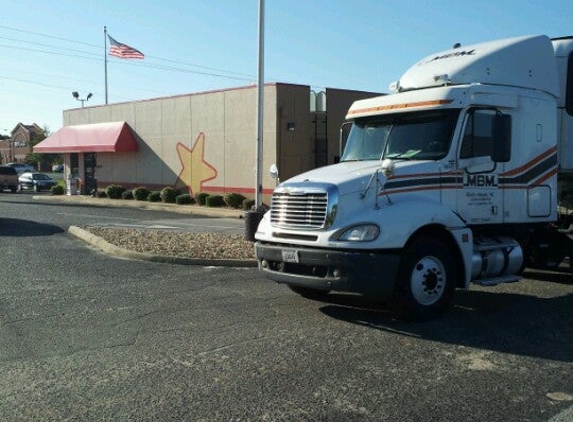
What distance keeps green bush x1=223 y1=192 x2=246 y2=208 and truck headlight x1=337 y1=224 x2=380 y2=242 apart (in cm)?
1863

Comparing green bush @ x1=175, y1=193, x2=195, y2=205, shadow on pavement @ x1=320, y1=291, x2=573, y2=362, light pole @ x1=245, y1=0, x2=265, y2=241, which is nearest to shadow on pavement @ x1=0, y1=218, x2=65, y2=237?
light pole @ x1=245, y1=0, x2=265, y2=241

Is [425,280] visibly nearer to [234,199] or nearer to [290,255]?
[290,255]

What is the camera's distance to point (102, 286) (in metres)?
9.34

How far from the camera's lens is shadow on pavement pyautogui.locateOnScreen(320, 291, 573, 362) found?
252 inches

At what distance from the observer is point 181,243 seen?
43.5 ft

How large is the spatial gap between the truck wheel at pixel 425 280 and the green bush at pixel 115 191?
1045 inches

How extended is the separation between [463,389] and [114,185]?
2954 centimetres

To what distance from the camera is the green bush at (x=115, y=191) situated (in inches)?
1254

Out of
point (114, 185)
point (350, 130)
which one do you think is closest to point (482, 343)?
point (350, 130)

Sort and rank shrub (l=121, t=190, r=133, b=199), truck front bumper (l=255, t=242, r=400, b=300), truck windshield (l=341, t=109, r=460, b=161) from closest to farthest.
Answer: truck front bumper (l=255, t=242, r=400, b=300) < truck windshield (l=341, t=109, r=460, b=161) < shrub (l=121, t=190, r=133, b=199)

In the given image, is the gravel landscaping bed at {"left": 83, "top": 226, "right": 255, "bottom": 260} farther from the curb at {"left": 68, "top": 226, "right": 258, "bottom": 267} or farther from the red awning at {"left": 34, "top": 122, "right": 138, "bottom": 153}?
the red awning at {"left": 34, "top": 122, "right": 138, "bottom": 153}

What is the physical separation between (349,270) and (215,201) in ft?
64.8

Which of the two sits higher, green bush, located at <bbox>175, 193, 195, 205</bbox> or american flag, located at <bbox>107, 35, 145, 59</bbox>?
american flag, located at <bbox>107, 35, 145, 59</bbox>

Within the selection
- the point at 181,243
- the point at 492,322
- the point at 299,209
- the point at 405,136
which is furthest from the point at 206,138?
the point at 492,322
